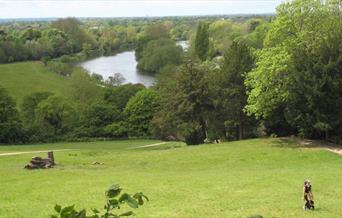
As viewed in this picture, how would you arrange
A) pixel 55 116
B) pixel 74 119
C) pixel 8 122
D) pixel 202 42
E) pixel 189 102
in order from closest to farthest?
pixel 189 102, pixel 8 122, pixel 55 116, pixel 74 119, pixel 202 42

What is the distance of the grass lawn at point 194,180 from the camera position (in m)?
20.4

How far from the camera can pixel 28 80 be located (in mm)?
116875

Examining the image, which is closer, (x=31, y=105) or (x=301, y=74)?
(x=301, y=74)

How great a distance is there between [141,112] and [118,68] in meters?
77.6

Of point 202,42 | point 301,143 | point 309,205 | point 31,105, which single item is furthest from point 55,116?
point 202,42

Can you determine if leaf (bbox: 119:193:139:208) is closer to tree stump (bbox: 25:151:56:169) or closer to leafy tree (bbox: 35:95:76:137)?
tree stump (bbox: 25:151:56:169)

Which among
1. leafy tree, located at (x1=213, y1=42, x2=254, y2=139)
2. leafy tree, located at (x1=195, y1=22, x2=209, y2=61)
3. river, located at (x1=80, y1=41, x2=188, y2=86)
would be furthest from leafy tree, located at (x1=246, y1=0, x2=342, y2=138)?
river, located at (x1=80, y1=41, x2=188, y2=86)

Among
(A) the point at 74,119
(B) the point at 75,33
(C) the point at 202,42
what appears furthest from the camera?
(B) the point at 75,33

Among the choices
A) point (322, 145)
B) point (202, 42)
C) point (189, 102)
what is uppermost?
point (189, 102)

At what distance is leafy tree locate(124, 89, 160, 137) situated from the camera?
6303 centimetres

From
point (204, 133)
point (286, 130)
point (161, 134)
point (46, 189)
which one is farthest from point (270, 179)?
point (161, 134)

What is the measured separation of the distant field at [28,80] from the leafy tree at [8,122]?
38.8 meters

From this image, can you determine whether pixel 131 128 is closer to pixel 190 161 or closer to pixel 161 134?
pixel 161 134

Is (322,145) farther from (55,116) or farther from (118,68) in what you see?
(118,68)
